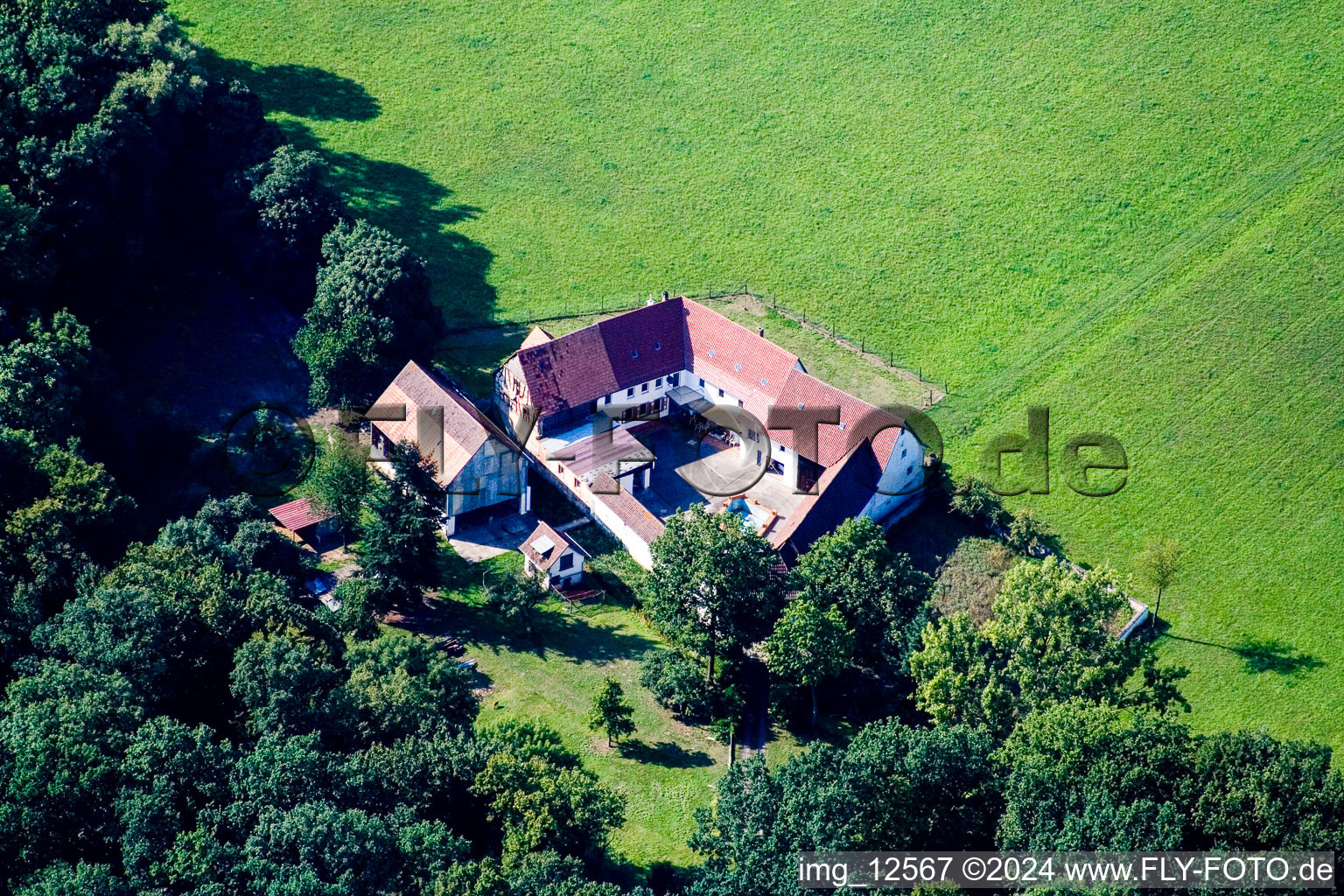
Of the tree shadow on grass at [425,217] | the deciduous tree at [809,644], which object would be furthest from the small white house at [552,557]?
the tree shadow on grass at [425,217]

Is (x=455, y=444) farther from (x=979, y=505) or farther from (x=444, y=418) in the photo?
(x=979, y=505)

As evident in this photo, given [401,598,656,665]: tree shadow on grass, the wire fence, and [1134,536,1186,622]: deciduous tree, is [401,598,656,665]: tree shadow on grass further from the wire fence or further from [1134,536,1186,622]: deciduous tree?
[1134,536,1186,622]: deciduous tree

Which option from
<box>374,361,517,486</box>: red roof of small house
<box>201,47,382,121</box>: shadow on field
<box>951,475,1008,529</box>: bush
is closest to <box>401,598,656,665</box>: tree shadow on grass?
<box>374,361,517,486</box>: red roof of small house

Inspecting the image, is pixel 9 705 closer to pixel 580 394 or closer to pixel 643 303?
pixel 580 394

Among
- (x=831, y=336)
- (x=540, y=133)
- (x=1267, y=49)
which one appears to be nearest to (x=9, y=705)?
(x=831, y=336)

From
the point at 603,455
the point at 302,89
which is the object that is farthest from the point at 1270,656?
the point at 302,89
